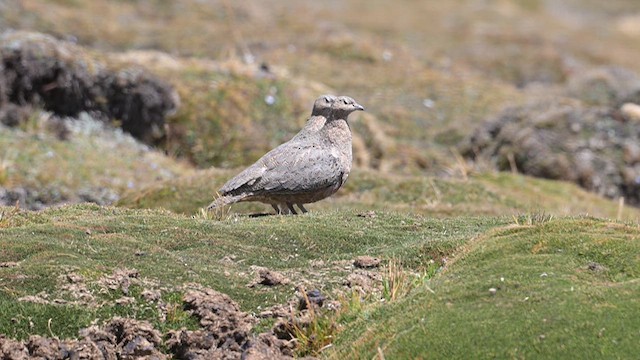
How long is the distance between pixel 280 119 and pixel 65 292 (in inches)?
868

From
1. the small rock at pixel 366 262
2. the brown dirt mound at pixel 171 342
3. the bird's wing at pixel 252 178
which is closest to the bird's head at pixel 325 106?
the bird's wing at pixel 252 178

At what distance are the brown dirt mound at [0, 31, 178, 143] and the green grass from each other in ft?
66.3

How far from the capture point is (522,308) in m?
9.55

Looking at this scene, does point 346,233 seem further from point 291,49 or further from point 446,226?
point 291,49

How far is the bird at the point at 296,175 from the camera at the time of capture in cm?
1537

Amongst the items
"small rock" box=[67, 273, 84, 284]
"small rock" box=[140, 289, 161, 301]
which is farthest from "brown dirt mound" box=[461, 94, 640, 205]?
"small rock" box=[67, 273, 84, 284]

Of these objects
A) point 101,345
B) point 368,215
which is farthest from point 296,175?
point 101,345

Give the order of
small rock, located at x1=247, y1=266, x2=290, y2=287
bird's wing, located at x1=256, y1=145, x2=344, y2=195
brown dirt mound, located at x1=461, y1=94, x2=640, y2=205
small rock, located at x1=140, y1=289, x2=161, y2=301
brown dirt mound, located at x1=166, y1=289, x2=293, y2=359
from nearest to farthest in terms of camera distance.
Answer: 1. brown dirt mound, located at x1=166, y1=289, x2=293, y2=359
2. small rock, located at x1=140, y1=289, x2=161, y2=301
3. small rock, located at x1=247, y1=266, x2=290, y2=287
4. bird's wing, located at x1=256, y1=145, x2=344, y2=195
5. brown dirt mound, located at x1=461, y1=94, x2=640, y2=205

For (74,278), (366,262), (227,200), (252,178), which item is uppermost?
(74,278)

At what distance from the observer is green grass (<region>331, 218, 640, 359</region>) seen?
9.01 m

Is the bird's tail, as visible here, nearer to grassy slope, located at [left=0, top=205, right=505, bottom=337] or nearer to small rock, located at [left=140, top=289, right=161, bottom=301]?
grassy slope, located at [left=0, top=205, right=505, bottom=337]

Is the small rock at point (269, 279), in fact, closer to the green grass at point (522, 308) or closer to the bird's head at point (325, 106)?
the green grass at point (522, 308)

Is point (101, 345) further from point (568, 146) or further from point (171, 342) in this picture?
point (568, 146)

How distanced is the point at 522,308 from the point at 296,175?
20.6 ft
